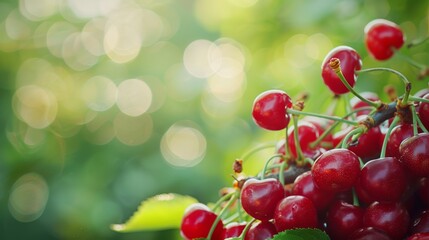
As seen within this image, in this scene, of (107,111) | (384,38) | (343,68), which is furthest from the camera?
(107,111)

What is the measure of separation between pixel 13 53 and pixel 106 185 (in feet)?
A: 4.88

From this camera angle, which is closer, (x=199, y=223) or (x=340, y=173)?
(x=340, y=173)

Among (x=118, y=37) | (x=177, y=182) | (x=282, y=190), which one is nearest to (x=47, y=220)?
(x=177, y=182)

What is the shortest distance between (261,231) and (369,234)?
0.34ft

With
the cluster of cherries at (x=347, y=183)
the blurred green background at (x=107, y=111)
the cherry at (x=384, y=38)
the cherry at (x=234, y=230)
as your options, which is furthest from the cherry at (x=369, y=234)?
the blurred green background at (x=107, y=111)

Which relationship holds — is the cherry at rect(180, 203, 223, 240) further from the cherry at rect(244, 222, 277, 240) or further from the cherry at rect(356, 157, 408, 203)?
the cherry at rect(356, 157, 408, 203)

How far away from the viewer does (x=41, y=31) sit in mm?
4305

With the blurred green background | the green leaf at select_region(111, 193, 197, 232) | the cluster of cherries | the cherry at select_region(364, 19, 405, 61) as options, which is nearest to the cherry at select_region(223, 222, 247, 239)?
the cluster of cherries

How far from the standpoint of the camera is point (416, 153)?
0.49 metres

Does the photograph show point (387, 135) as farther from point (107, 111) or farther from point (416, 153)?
point (107, 111)

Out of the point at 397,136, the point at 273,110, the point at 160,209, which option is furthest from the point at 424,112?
the point at 160,209

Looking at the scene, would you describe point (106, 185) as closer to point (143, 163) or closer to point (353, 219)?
point (143, 163)

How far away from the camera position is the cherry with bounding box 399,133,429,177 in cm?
48

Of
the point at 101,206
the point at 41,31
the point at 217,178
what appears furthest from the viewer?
the point at 41,31
